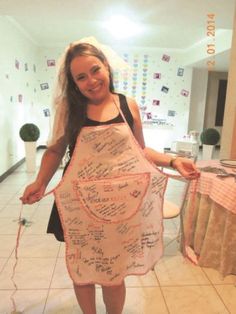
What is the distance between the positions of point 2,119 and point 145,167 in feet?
10.5

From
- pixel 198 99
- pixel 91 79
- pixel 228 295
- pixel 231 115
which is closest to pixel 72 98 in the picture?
pixel 91 79

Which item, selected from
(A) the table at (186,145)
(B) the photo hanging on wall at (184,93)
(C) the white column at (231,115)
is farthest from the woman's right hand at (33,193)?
(B) the photo hanging on wall at (184,93)

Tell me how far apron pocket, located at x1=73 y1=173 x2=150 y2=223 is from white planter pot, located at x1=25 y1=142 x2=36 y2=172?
3.43 m

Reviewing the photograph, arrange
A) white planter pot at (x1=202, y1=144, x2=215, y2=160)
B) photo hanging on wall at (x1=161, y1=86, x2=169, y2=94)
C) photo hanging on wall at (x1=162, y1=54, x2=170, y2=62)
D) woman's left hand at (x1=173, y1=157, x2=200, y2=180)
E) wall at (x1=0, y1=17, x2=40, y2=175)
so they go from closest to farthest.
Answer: woman's left hand at (x1=173, y1=157, x2=200, y2=180), wall at (x1=0, y1=17, x2=40, y2=175), white planter pot at (x1=202, y1=144, x2=215, y2=160), photo hanging on wall at (x1=162, y1=54, x2=170, y2=62), photo hanging on wall at (x1=161, y1=86, x2=169, y2=94)

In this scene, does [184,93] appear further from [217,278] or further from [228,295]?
[228,295]

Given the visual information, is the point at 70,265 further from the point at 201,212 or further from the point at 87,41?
the point at 201,212

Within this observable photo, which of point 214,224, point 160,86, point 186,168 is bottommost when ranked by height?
point 214,224

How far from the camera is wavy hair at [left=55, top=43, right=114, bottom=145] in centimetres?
96

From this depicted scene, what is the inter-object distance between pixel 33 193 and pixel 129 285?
96 centimetres

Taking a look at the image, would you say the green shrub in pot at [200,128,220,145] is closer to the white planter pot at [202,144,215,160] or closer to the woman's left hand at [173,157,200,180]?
the white planter pot at [202,144,215,160]

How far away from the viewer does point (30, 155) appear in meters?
4.20

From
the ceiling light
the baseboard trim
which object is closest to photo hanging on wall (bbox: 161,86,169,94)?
the ceiling light
